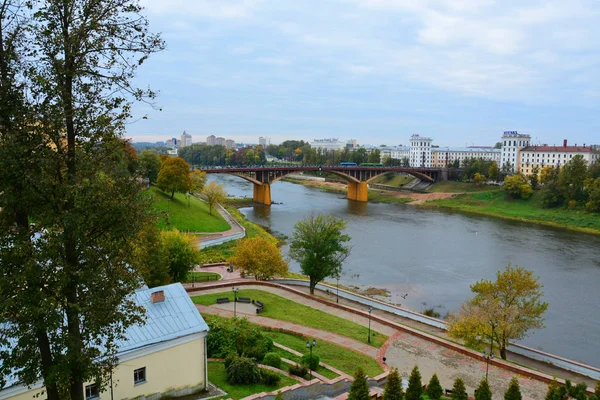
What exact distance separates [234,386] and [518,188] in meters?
66.6

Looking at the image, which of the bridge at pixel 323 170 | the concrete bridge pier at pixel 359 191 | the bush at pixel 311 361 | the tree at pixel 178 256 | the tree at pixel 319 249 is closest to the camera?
the bush at pixel 311 361

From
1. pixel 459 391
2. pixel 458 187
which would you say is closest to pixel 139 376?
pixel 459 391

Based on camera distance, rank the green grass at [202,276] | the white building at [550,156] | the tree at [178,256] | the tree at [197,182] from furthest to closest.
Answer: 1. the white building at [550,156]
2. the tree at [197,182]
3. the green grass at [202,276]
4. the tree at [178,256]

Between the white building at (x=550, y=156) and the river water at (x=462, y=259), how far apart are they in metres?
33.6

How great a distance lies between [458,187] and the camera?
8281cm

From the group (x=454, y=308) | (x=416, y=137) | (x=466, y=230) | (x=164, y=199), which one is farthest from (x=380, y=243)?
(x=416, y=137)

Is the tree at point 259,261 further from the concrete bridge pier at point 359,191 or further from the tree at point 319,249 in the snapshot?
the concrete bridge pier at point 359,191

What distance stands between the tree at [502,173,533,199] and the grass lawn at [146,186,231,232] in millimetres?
45231

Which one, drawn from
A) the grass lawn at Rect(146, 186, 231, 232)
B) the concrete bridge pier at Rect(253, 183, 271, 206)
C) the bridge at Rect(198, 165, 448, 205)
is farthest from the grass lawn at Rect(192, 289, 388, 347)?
the concrete bridge pier at Rect(253, 183, 271, 206)

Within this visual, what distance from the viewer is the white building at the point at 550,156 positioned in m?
86.2

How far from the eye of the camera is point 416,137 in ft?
424

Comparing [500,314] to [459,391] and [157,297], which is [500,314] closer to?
[459,391]

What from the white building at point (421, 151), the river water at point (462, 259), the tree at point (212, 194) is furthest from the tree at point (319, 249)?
the white building at point (421, 151)

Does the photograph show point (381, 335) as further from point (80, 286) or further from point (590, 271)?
point (590, 271)
